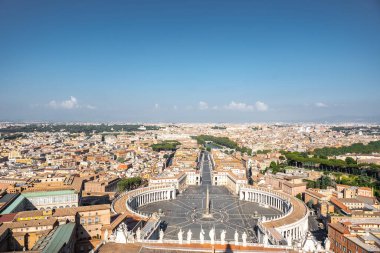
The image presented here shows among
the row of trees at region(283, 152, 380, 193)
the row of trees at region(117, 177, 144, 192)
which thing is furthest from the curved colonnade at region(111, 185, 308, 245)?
the row of trees at region(283, 152, 380, 193)

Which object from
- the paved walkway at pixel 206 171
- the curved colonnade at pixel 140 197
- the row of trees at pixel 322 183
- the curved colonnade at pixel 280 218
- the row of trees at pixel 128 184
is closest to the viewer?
the curved colonnade at pixel 280 218

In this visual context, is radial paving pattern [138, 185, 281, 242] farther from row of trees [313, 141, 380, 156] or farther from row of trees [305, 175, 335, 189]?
row of trees [313, 141, 380, 156]

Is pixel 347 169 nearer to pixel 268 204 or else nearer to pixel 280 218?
pixel 268 204

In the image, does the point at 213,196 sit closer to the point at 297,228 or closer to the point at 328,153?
the point at 297,228

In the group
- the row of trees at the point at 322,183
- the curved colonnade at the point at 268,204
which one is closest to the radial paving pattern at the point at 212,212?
the curved colonnade at the point at 268,204

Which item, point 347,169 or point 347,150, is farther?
point 347,150

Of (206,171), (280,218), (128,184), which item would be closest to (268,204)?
(280,218)

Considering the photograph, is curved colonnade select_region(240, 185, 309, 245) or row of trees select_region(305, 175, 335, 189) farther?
row of trees select_region(305, 175, 335, 189)

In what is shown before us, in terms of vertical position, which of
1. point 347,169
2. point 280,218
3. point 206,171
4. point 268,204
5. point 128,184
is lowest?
point 268,204

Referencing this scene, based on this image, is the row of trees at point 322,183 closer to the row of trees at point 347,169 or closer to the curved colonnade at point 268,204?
the row of trees at point 347,169
